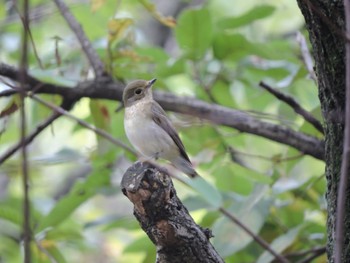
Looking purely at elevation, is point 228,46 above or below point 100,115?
above

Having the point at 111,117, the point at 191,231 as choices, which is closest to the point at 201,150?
the point at 111,117

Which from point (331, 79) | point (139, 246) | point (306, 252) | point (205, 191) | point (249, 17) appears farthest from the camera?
point (249, 17)

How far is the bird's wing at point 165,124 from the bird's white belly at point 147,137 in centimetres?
2

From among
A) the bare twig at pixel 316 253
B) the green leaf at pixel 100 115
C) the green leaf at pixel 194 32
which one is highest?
the green leaf at pixel 194 32

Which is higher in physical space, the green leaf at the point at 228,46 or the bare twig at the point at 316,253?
the green leaf at the point at 228,46

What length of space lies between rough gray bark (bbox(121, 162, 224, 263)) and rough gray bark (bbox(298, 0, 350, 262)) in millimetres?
435

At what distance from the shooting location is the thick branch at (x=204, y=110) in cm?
350

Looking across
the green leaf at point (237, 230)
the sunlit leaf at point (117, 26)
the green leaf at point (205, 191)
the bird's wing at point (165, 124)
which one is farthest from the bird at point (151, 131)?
the green leaf at point (205, 191)

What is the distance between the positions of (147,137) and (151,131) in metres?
0.05

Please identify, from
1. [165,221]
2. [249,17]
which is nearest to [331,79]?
[165,221]

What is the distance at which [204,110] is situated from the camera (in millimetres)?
3736

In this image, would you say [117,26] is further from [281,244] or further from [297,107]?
[281,244]

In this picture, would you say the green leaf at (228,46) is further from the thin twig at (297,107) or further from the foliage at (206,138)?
the thin twig at (297,107)

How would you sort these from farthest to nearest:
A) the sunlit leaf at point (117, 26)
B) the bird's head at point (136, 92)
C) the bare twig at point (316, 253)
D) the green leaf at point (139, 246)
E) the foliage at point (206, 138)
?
the green leaf at point (139, 246)
the bird's head at point (136, 92)
the sunlit leaf at point (117, 26)
the foliage at point (206, 138)
the bare twig at point (316, 253)
